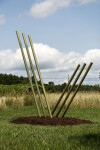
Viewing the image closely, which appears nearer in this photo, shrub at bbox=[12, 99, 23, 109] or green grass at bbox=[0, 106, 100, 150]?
green grass at bbox=[0, 106, 100, 150]

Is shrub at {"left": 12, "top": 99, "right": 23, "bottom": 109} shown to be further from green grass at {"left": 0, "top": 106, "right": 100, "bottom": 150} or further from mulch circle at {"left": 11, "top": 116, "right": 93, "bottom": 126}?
green grass at {"left": 0, "top": 106, "right": 100, "bottom": 150}

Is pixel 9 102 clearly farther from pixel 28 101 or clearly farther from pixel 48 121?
pixel 48 121

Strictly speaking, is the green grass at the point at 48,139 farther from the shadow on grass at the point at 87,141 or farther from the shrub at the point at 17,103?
the shrub at the point at 17,103

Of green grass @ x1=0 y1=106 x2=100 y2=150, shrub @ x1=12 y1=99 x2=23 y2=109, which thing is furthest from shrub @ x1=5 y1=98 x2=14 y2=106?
green grass @ x1=0 y1=106 x2=100 y2=150

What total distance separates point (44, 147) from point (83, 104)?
904 centimetres

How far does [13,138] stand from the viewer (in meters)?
5.14

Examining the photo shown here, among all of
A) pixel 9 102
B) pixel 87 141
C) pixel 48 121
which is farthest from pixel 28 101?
pixel 87 141

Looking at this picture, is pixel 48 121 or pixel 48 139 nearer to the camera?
pixel 48 139

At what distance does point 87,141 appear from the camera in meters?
4.62

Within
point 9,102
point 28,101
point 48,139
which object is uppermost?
point 9,102

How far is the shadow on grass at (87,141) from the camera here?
4.30m

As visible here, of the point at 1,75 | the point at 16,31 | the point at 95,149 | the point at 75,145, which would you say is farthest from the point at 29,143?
the point at 1,75

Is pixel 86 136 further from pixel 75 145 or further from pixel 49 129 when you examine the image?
pixel 49 129

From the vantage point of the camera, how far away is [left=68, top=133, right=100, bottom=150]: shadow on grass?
14.1 ft
